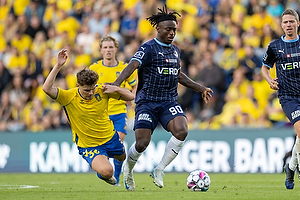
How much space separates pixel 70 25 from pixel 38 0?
270 cm

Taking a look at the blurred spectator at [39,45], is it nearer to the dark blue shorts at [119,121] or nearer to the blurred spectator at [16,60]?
the blurred spectator at [16,60]

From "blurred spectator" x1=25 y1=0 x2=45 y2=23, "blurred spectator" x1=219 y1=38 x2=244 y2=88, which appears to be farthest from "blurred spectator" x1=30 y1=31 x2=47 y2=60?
"blurred spectator" x1=219 y1=38 x2=244 y2=88

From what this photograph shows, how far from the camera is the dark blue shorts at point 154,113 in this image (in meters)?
9.52

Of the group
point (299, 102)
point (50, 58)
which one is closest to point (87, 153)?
point (299, 102)

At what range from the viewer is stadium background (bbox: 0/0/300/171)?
54.4 ft

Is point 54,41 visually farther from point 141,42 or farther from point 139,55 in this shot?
point 139,55

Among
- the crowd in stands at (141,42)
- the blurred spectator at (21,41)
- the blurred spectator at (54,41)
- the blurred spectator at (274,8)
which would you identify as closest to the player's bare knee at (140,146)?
the crowd in stands at (141,42)

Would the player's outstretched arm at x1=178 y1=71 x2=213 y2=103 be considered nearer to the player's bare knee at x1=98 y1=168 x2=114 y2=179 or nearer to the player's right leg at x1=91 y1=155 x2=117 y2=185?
the player's right leg at x1=91 y1=155 x2=117 y2=185

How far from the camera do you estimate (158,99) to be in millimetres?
9664

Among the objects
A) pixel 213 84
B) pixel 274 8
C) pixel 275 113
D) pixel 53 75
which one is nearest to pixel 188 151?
pixel 213 84

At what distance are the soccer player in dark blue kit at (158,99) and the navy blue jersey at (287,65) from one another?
1.66m

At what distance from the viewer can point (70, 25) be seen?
70.4ft

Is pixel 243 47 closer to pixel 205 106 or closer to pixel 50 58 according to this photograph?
pixel 205 106

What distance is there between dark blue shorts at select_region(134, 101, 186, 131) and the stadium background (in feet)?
20.6
